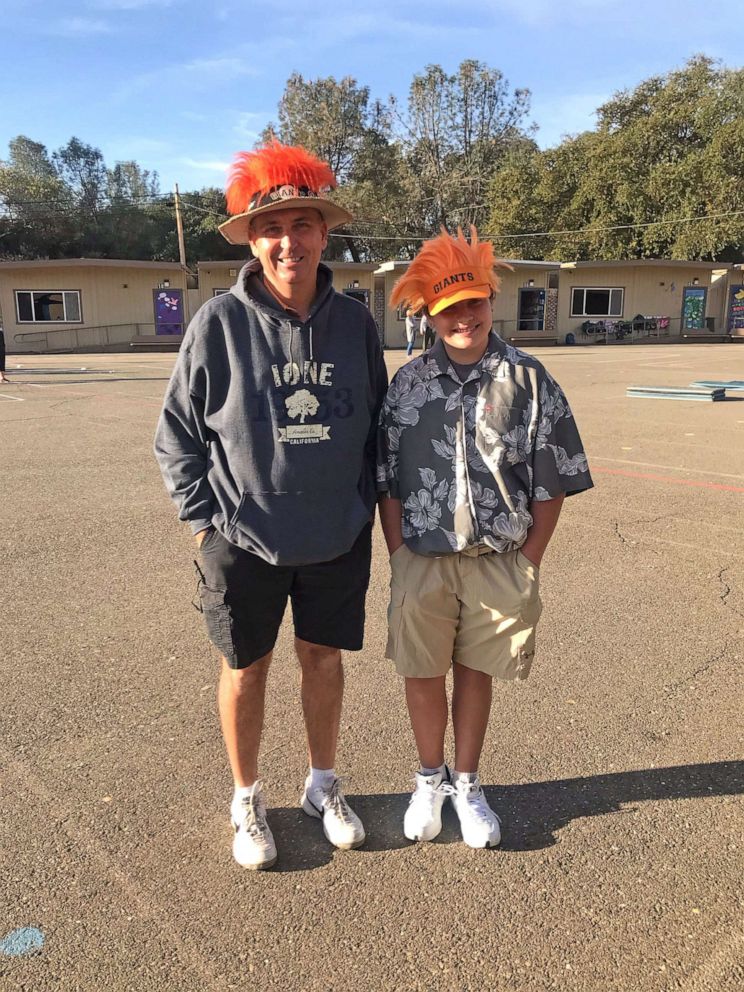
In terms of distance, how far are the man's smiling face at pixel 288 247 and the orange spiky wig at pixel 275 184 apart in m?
0.03

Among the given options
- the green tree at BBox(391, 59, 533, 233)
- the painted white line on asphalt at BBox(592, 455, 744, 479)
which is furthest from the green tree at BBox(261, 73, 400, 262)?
the painted white line on asphalt at BBox(592, 455, 744, 479)

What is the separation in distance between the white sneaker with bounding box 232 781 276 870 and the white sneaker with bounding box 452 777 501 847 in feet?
1.95

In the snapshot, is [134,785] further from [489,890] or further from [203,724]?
[489,890]

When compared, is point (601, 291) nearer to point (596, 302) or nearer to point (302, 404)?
point (596, 302)

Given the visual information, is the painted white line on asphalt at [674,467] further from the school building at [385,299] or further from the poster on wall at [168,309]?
the poster on wall at [168,309]

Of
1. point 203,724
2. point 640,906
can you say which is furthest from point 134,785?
point 640,906

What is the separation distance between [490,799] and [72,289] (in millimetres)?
33651

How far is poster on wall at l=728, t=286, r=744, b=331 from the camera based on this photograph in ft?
127

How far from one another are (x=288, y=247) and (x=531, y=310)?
115 feet

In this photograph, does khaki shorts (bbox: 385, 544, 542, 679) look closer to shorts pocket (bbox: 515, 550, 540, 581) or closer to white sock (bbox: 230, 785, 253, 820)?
shorts pocket (bbox: 515, 550, 540, 581)

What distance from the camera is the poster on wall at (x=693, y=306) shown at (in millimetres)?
38375

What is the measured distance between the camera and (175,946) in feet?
6.53

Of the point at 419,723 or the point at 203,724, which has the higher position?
the point at 419,723

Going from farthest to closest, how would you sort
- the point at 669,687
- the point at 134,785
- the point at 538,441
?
the point at 669,687 < the point at 134,785 < the point at 538,441
